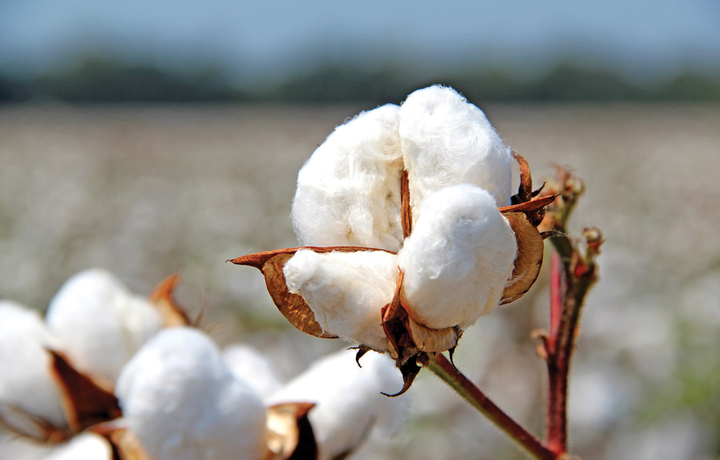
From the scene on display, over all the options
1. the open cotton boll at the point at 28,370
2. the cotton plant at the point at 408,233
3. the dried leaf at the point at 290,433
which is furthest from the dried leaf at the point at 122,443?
the cotton plant at the point at 408,233

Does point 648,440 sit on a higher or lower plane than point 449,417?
higher

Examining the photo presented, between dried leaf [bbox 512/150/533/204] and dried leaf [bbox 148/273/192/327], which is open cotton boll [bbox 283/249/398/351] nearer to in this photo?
dried leaf [bbox 512/150/533/204]

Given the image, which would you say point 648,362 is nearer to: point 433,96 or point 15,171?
point 433,96

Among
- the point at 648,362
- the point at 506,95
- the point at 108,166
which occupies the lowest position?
the point at 506,95

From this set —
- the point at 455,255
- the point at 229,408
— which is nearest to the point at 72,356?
the point at 229,408

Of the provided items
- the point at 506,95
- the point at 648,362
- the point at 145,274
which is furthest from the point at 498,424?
the point at 506,95

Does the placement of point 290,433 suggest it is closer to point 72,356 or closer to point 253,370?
point 253,370

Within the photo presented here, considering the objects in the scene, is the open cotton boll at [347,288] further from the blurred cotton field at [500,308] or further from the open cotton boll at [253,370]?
the open cotton boll at [253,370]
